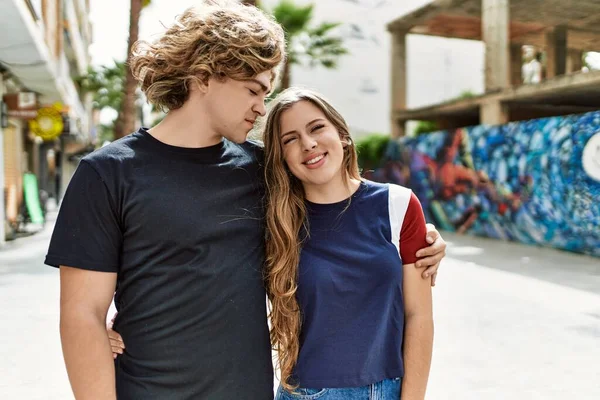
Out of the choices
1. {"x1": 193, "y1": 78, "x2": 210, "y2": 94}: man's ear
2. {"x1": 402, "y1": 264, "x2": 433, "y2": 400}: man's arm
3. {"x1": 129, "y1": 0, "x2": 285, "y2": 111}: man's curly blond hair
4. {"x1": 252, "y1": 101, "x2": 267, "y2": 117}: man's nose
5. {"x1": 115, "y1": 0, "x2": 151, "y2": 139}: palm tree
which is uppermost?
{"x1": 115, "y1": 0, "x2": 151, "y2": 139}: palm tree

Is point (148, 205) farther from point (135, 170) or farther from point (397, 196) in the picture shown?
point (397, 196)

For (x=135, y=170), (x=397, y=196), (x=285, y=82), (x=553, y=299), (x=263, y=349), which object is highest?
(x=285, y=82)

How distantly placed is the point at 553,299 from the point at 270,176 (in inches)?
248

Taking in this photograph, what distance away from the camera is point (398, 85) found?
18297mm

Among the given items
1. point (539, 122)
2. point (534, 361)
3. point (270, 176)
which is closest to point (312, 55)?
point (539, 122)

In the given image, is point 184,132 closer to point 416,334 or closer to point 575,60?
point 416,334

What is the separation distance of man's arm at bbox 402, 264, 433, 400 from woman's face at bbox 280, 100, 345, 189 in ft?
1.26

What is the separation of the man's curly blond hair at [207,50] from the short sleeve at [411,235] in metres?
0.59

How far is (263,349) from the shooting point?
1.60 metres

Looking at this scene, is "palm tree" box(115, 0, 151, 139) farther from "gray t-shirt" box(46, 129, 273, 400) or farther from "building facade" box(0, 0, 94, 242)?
"gray t-shirt" box(46, 129, 273, 400)

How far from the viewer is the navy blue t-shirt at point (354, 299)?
172 cm

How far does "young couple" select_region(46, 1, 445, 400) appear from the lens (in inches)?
56.4

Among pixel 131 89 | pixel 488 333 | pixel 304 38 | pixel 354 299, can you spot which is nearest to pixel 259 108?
pixel 354 299

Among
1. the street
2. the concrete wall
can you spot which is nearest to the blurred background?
the street
